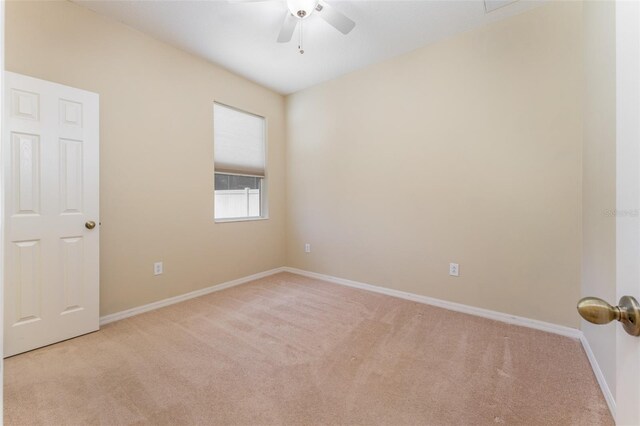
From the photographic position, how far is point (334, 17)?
2104 mm

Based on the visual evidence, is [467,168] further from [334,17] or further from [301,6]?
[301,6]

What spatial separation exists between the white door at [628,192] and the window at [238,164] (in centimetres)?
330

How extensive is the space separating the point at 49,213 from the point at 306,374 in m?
2.18

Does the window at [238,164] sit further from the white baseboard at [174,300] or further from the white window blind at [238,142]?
the white baseboard at [174,300]

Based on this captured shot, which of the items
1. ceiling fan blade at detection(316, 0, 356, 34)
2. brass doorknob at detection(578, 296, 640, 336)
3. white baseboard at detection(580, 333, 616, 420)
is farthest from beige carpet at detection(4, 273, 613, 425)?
ceiling fan blade at detection(316, 0, 356, 34)

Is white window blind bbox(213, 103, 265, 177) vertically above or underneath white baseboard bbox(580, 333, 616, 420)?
above

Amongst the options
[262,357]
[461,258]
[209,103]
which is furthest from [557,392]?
[209,103]

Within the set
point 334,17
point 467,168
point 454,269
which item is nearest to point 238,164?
point 334,17

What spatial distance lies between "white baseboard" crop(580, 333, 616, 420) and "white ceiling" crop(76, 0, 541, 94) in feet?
8.67

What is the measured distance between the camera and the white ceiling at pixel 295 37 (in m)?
2.26

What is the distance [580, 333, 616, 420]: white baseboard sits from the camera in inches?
55.9

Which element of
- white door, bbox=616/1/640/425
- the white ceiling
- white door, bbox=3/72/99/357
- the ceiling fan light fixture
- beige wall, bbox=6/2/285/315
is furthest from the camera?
the white ceiling

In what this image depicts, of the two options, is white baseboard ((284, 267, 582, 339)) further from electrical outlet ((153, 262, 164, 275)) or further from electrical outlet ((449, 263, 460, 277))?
electrical outlet ((153, 262, 164, 275))

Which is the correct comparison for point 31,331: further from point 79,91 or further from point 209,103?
point 209,103
